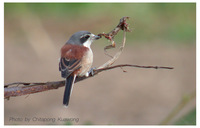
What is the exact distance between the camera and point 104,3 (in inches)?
324

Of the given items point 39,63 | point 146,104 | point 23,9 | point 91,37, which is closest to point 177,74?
point 146,104

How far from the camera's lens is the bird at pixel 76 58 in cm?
279

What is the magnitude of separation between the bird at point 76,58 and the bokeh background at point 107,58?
2.90 meters

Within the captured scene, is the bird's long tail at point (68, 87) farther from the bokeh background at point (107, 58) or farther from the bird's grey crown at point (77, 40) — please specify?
the bokeh background at point (107, 58)

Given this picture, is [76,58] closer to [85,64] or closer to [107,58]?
[85,64]

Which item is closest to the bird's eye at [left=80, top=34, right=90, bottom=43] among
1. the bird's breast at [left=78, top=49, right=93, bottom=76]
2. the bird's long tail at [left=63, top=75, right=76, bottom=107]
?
the bird's breast at [left=78, top=49, right=93, bottom=76]

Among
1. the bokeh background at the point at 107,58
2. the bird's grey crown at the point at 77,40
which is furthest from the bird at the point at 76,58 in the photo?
the bokeh background at the point at 107,58

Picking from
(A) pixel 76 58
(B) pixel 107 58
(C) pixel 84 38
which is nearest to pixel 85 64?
(A) pixel 76 58

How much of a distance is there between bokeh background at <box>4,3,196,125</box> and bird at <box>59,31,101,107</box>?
2.90 metres

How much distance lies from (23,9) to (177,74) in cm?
390

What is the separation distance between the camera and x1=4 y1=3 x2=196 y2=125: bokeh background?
6395 millimetres

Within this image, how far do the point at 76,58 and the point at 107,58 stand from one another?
188 inches

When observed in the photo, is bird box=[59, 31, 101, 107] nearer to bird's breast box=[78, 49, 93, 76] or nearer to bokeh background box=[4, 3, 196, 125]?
bird's breast box=[78, 49, 93, 76]

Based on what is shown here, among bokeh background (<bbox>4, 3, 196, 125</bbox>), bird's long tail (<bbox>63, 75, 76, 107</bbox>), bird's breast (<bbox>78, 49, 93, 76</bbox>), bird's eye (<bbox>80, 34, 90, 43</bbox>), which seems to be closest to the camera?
bird's long tail (<bbox>63, 75, 76, 107</bbox>)
